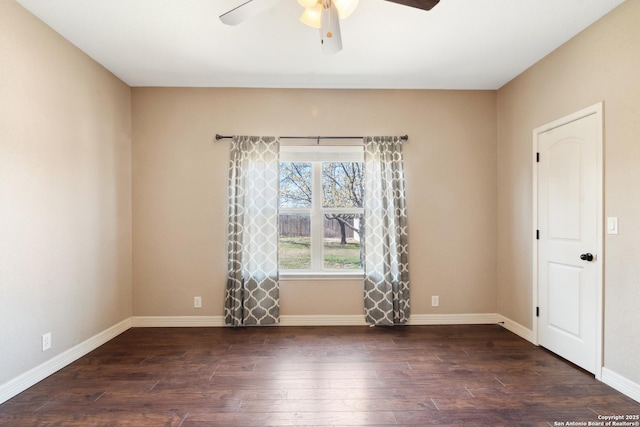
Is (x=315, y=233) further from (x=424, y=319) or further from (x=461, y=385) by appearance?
(x=461, y=385)

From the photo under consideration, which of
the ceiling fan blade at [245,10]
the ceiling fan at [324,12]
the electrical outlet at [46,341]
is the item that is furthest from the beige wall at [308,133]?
the ceiling fan blade at [245,10]

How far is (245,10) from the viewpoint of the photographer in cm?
179

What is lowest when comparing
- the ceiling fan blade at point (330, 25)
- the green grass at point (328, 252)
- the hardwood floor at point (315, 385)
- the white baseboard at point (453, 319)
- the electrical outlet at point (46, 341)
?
the hardwood floor at point (315, 385)

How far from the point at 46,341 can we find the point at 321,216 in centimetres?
268

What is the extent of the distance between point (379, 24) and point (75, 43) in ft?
8.53

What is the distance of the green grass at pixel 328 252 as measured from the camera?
12.0ft

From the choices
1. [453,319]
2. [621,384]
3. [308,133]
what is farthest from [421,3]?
[453,319]

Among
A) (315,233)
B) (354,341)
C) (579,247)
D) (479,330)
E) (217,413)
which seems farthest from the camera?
(315,233)

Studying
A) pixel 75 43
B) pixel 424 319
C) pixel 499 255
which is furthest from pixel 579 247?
pixel 75 43

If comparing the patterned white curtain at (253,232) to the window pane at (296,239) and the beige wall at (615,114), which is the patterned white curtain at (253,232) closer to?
the window pane at (296,239)

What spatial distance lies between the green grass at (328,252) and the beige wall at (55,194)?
1.82 metres

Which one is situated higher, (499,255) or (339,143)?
(339,143)

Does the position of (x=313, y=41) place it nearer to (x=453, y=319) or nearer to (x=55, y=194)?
(x=55, y=194)

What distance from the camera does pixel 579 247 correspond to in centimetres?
253
